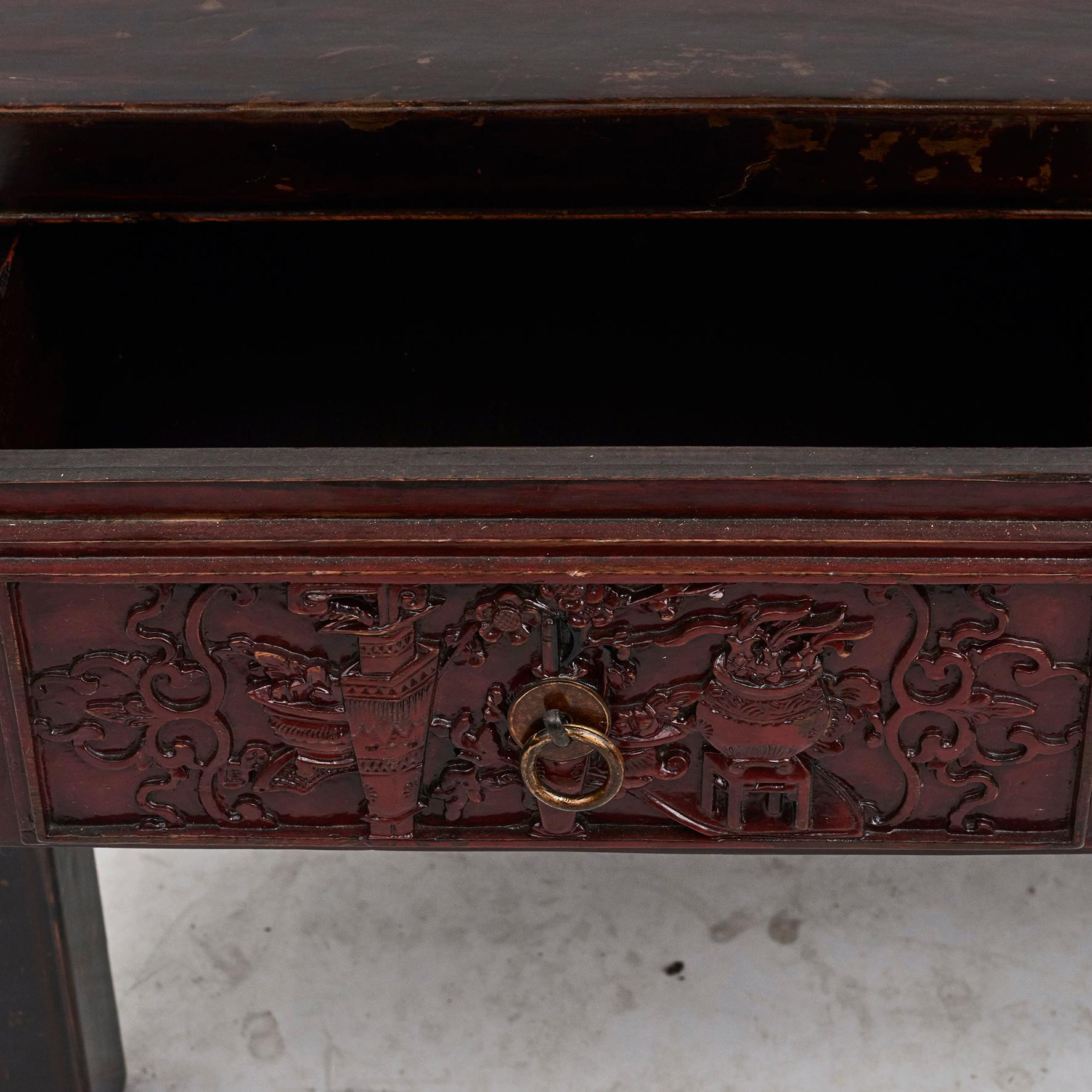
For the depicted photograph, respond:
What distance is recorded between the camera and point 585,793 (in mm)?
1015

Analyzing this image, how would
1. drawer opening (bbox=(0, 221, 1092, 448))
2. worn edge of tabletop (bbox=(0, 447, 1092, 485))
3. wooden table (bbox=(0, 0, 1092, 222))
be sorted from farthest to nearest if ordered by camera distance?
drawer opening (bbox=(0, 221, 1092, 448)) → wooden table (bbox=(0, 0, 1092, 222)) → worn edge of tabletop (bbox=(0, 447, 1092, 485))

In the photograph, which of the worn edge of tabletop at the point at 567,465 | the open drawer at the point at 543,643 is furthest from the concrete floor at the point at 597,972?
the worn edge of tabletop at the point at 567,465

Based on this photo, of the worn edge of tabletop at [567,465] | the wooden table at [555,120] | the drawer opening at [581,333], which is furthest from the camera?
the drawer opening at [581,333]

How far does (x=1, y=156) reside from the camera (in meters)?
1.07

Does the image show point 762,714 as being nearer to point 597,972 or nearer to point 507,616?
point 507,616

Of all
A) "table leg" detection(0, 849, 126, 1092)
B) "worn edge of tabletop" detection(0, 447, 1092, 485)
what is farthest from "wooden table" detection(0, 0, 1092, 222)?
"table leg" detection(0, 849, 126, 1092)

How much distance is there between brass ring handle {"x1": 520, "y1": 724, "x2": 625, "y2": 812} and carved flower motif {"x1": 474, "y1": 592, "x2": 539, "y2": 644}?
65 millimetres

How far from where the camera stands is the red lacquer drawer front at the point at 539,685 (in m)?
0.95

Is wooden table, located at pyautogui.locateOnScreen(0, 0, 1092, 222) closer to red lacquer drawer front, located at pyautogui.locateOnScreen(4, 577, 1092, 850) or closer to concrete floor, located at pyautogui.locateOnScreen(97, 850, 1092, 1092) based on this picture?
red lacquer drawer front, located at pyautogui.locateOnScreen(4, 577, 1092, 850)

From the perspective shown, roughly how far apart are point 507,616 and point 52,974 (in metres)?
0.46

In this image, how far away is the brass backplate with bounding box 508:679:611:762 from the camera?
3.20 ft

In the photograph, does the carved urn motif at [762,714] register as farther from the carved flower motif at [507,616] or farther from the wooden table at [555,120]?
the wooden table at [555,120]

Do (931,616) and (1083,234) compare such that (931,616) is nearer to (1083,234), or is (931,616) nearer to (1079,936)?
(1083,234)

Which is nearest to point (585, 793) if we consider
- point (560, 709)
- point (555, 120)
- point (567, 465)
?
point (560, 709)
